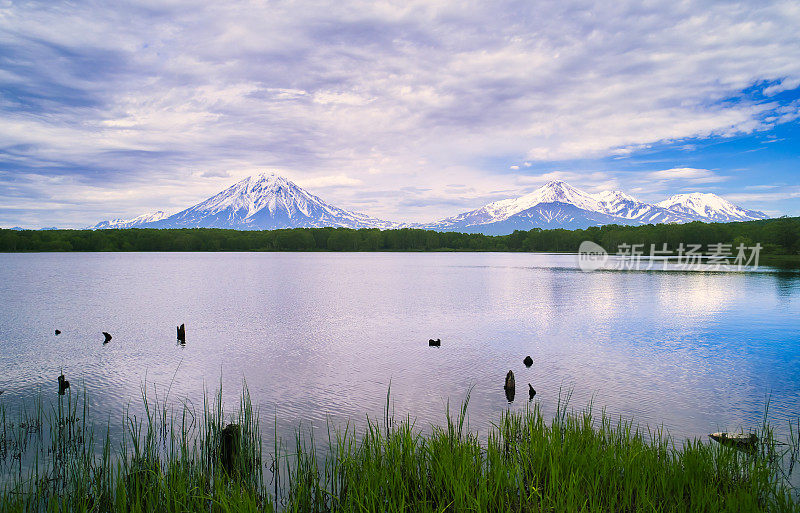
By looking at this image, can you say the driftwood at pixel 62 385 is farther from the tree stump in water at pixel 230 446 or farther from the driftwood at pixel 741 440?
the driftwood at pixel 741 440

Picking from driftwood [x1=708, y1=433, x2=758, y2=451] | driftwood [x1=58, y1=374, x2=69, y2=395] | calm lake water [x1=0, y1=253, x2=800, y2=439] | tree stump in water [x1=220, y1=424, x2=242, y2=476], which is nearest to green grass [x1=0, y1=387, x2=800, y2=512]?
tree stump in water [x1=220, y1=424, x2=242, y2=476]

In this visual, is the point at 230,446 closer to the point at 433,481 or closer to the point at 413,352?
the point at 433,481

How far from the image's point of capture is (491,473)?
855 centimetres

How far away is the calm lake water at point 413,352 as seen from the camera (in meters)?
16.6

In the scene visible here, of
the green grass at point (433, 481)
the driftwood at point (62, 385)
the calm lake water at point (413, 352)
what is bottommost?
the calm lake water at point (413, 352)

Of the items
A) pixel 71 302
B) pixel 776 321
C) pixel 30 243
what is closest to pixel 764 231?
pixel 776 321

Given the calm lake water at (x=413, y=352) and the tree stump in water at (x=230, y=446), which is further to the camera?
the calm lake water at (x=413, y=352)

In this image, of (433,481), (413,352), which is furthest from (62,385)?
(413,352)

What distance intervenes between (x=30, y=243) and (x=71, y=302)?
7466 inches

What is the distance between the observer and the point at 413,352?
990 inches

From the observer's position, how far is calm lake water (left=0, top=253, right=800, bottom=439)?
16562mm

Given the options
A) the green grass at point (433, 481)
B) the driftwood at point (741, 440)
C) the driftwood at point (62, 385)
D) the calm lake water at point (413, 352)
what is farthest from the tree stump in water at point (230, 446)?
the driftwood at point (741, 440)

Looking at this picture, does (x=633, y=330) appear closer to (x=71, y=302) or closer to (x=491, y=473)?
(x=491, y=473)

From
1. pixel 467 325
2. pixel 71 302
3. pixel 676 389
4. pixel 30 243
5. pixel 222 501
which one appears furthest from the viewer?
pixel 30 243
